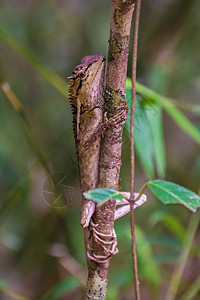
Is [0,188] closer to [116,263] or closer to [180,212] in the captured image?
[116,263]

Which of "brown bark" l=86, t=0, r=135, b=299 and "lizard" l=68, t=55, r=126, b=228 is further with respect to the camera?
"lizard" l=68, t=55, r=126, b=228

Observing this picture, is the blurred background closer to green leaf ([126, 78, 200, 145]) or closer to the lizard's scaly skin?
green leaf ([126, 78, 200, 145])

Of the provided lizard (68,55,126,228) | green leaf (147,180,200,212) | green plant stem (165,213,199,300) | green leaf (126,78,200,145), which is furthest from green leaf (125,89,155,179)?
green leaf (147,180,200,212)

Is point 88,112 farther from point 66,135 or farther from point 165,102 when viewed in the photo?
point 66,135

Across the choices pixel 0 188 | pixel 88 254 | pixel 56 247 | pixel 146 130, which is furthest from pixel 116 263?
pixel 88 254

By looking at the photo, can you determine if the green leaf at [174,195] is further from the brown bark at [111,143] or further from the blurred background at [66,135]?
the blurred background at [66,135]

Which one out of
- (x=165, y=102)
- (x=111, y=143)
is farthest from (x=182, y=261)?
(x=111, y=143)
